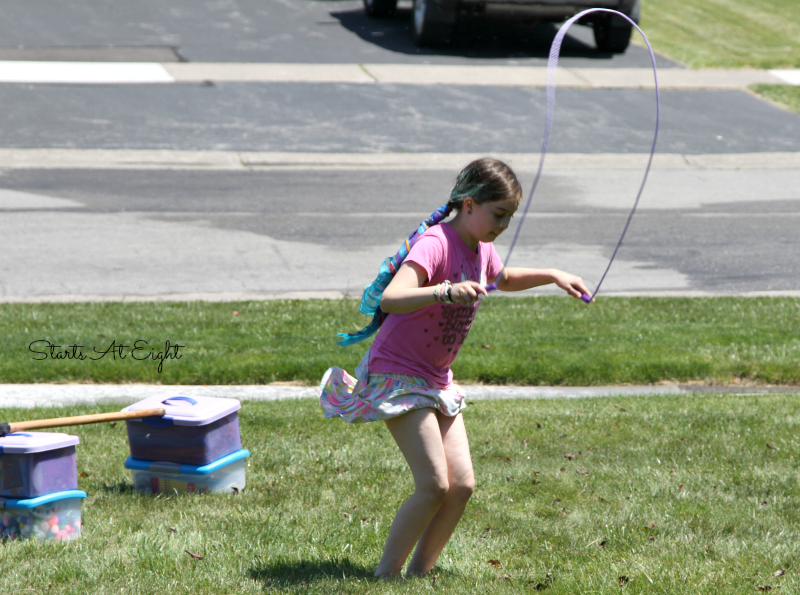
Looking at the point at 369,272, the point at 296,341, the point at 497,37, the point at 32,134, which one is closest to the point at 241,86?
the point at 32,134

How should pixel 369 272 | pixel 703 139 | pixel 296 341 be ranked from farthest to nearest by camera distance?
pixel 703 139 < pixel 369 272 < pixel 296 341

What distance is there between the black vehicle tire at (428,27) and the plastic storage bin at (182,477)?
1730cm

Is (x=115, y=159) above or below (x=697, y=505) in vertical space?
below

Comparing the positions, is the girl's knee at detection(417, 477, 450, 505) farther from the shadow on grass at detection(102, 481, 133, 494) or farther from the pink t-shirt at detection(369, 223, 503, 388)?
the shadow on grass at detection(102, 481, 133, 494)

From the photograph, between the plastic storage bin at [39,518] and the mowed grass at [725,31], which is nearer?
the plastic storage bin at [39,518]

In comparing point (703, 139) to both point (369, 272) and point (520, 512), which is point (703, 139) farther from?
point (520, 512)

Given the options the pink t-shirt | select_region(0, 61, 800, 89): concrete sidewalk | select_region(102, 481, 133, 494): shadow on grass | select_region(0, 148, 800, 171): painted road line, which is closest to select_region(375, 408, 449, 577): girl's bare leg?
the pink t-shirt

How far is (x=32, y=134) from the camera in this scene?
15.8m

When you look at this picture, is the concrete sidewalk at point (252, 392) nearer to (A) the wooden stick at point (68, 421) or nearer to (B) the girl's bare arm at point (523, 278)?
(A) the wooden stick at point (68, 421)

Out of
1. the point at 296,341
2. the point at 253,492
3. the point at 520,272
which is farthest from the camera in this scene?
the point at 296,341

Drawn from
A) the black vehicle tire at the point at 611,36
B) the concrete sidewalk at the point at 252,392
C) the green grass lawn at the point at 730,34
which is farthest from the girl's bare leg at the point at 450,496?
the black vehicle tire at the point at 611,36

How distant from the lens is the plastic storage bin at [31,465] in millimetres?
4434

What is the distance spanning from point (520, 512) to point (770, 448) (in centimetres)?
185

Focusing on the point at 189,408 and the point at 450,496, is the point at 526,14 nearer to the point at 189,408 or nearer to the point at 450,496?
the point at 189,408
